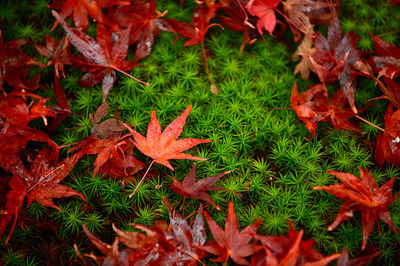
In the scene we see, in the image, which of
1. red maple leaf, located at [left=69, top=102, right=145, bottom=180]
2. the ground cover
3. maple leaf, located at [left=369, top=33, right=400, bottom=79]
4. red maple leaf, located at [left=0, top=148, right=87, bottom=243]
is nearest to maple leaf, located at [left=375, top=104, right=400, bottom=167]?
the ground cover

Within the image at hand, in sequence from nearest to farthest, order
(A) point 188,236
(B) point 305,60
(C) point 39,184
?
(A) point 188,236
(C) point 39,184
(B) point 305,60

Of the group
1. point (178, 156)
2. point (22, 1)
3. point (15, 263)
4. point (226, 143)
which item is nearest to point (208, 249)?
point (178, 156)

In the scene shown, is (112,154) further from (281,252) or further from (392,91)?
(392,91)

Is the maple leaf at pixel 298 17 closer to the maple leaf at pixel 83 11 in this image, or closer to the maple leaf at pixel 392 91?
the maple leaf at pixel 392 91

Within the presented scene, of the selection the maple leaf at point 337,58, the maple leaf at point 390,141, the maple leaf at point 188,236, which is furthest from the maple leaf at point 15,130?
the maple leaf at point 390,141

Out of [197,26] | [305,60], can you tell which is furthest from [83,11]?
[305,60]

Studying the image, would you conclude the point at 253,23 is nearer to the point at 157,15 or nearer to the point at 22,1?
the point at 157,15

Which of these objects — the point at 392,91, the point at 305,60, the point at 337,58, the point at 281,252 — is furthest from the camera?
the point at 305,60
